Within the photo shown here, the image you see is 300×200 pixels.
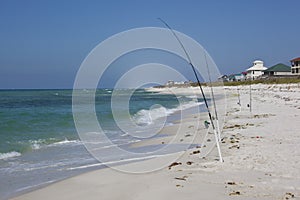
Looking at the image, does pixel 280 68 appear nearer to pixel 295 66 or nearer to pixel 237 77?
pixel 295 66

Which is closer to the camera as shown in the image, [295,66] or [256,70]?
[295,66]

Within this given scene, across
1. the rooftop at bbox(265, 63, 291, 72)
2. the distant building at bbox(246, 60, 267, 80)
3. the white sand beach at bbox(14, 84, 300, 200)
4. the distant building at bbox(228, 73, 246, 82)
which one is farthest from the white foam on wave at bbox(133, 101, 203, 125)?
the distant building at bbox(228, 73, 246, 82)

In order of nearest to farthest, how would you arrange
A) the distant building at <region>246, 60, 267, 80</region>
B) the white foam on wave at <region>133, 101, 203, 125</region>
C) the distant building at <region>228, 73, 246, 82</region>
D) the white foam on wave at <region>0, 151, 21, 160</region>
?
the white foam on wave at <region>0, 151, 21, 160</region> < the white foam on wave at <region>133, 101, 203, 125</region> < the distant building at <region>246, 60, 267, 80</region> < the distant building at <region>228, 73, 246, 82</region>

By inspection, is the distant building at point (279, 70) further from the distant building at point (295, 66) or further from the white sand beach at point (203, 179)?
the white sand beach at point (203, 179)

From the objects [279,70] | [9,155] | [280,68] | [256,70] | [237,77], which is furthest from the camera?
[237,77]

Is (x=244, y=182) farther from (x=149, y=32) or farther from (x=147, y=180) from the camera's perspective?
(x=149, y=32)

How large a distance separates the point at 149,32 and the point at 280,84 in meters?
46.3

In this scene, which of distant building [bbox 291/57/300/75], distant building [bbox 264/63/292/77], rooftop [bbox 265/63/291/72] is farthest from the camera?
rooftop [bbox 265/63/291/72]

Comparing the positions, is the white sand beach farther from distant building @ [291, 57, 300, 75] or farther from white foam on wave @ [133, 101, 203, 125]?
distant building @ [291, 57, 300, 75]

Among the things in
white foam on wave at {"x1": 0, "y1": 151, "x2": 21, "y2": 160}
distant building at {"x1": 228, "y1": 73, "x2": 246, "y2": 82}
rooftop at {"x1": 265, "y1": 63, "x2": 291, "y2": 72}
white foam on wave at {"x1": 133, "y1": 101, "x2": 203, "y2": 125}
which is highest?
rooftop at {"x1": 265, "y1": 63, "x2": 291, "y2": 72}

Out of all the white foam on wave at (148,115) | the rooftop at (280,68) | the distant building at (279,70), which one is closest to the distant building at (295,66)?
the distant building at (279,70)

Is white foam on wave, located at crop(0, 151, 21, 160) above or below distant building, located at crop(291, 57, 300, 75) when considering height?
below

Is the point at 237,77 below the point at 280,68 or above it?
below

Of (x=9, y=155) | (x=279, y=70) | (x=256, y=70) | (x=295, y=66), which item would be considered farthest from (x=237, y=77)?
(x=9, y=155)
